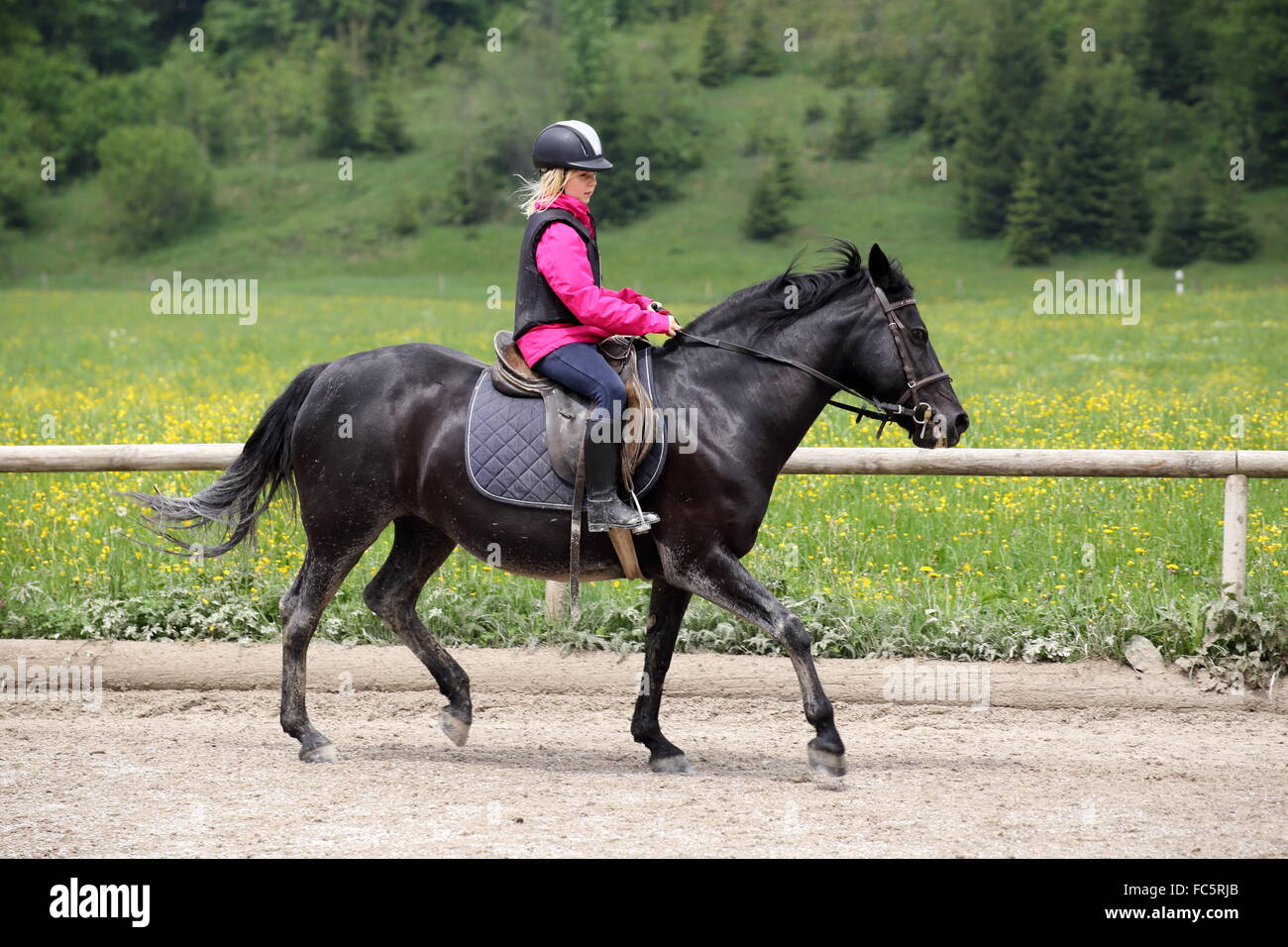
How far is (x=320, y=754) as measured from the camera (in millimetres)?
5953

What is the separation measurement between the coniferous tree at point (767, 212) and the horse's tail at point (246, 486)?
2044 inches

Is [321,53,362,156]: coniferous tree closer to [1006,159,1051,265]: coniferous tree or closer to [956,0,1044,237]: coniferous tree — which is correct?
[956,0,1044,237]: coniferous tree

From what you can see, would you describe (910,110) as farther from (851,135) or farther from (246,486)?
(246,486)

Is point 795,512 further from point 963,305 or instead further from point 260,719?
point 963,305

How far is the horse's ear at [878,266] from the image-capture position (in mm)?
5527

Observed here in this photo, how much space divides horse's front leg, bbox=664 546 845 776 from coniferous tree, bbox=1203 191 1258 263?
52.0 m

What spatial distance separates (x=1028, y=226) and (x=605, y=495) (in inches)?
2096

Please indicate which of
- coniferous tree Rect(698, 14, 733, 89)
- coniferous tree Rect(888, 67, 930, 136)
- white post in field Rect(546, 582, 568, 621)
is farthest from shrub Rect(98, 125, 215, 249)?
white post in field Rect(546, 582, 568, 621)

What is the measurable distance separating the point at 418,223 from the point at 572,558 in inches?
2296

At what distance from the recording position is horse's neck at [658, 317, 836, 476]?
5699 millimetres

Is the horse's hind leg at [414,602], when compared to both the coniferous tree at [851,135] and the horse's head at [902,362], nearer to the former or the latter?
the horse's head at [902,362]

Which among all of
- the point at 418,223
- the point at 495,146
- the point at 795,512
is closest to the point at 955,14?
the point at 495,146

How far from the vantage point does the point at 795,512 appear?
891 centimetres

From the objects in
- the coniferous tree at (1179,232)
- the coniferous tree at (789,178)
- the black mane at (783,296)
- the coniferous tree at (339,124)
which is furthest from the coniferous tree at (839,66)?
the black mane at (783,296)
